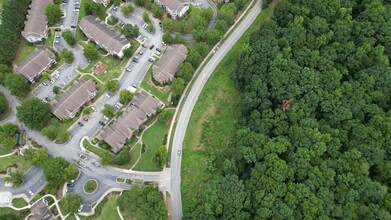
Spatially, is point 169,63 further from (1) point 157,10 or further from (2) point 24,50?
(2) point 24,50

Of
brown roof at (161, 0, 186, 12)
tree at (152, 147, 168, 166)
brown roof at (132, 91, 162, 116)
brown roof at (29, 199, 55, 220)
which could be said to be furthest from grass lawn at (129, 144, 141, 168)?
brown roof at (161, 0, 186, 12)

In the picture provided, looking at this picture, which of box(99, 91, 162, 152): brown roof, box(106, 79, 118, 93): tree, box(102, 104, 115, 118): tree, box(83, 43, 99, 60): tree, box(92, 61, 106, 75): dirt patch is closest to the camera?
box(99, 91, 162, 152): brown roof

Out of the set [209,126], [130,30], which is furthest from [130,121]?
[130,30]

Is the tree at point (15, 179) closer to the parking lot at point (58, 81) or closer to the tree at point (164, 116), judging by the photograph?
the parking lot at point (58, 81)

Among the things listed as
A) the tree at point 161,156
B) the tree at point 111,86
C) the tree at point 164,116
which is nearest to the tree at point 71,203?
the tree at point 161,156

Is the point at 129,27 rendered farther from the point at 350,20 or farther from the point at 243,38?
the point at 350,20

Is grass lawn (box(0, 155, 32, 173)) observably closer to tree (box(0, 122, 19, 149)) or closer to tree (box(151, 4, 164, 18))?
tree (box(0, 122, 19, 149))
